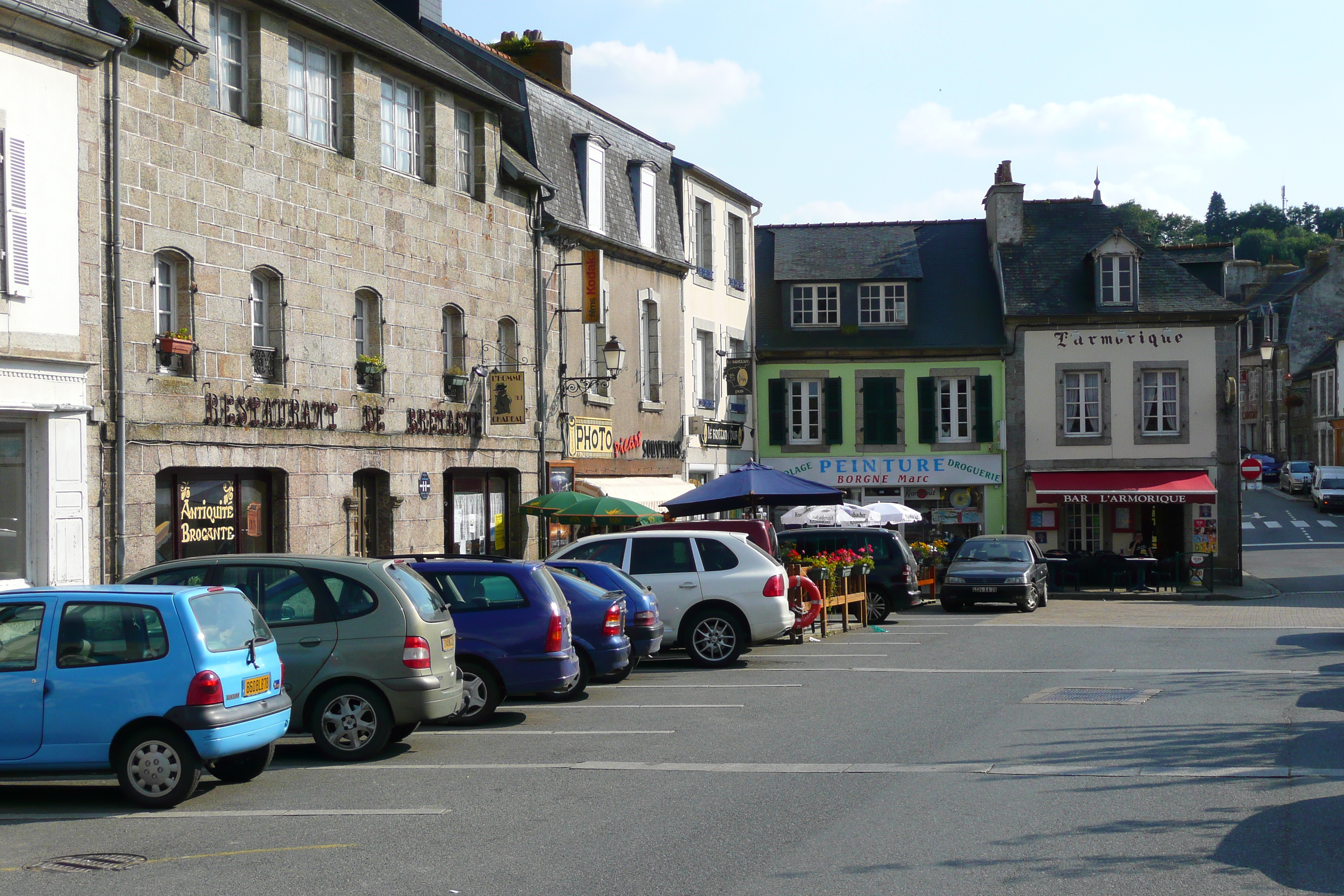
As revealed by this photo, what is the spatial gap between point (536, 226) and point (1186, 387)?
71.8 feet

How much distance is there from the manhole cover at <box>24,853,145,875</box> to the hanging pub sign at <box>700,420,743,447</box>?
25866 millimetres

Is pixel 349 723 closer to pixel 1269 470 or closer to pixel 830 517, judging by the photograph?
pixel 830 517


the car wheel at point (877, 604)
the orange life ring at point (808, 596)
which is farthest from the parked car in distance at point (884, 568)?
the orange life ring at point (808, 596)

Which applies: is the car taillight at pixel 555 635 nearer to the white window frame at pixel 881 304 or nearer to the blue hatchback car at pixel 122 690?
the blue hatchback car at pixel 122 690

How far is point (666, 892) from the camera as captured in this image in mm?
6711

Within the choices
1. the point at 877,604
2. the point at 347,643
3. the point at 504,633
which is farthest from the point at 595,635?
the point at 877,604

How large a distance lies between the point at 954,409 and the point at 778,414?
497 centimetres

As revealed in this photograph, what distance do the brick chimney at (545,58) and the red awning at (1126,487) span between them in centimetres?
1724

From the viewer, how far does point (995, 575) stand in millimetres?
28438

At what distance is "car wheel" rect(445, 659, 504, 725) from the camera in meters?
12.7

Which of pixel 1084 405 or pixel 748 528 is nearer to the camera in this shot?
pixel 748 528

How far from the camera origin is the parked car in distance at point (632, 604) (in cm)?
1552

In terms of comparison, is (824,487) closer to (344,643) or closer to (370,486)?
(370,486)

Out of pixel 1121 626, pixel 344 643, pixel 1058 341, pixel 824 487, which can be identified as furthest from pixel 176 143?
pixel 1058 341
